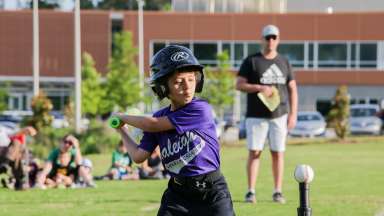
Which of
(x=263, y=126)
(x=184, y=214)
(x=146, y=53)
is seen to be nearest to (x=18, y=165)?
(x=263, y=126)

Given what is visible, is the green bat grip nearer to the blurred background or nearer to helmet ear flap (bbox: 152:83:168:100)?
helmet ear flap (bbox: 152:83:168:100)

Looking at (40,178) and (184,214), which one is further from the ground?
(184,214)

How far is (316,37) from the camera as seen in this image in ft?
236

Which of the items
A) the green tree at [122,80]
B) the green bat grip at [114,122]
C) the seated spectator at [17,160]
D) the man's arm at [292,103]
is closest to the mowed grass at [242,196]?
the seated spectator at [17,160]

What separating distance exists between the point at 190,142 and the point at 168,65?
0.57 m

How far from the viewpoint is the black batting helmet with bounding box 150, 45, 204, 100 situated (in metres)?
6.58

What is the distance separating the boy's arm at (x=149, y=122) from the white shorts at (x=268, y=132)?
19.3 ft

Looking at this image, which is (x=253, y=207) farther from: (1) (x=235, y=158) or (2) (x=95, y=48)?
(2) (x=95, y=48)

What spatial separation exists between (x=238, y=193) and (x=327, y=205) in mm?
2391

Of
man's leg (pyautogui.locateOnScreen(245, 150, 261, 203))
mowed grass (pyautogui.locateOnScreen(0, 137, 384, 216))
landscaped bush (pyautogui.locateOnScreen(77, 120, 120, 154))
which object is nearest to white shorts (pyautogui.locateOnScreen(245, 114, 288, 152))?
man's leg (pyautogui.locateOnScreen(245, 150, 261, 203))

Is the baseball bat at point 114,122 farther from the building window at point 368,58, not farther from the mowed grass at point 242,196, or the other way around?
the building window at point 368,58

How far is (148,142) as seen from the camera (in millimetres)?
6961

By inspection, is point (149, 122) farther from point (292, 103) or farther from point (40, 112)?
point (40, 112)

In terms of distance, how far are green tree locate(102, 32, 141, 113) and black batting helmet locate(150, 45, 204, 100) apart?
4868 centimetres
